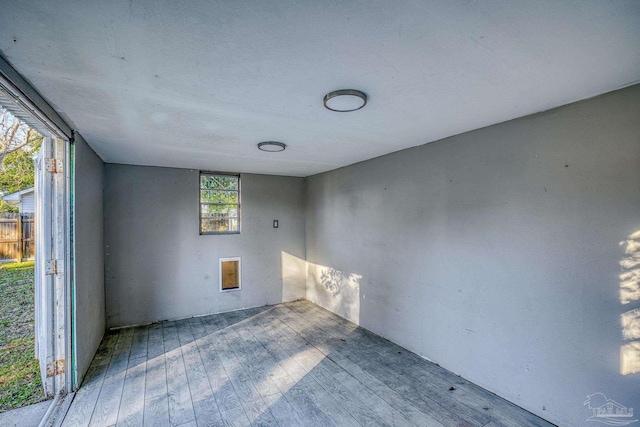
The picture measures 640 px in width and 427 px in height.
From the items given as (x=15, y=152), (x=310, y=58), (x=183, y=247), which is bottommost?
(x=183, y=247)

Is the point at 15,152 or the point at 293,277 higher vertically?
the point at 15,152

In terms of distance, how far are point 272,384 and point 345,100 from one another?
2.40 meters

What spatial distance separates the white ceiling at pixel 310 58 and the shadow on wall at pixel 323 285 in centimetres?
249

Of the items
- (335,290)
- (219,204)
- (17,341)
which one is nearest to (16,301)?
(17,341)

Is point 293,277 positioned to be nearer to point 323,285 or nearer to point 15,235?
point 323,285

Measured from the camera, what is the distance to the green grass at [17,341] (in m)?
2.37

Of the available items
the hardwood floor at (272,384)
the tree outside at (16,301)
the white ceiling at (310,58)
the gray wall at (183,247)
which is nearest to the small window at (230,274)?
the gray wall at (183,247)

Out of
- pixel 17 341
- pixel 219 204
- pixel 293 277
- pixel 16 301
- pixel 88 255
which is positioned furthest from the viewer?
pixel 293 277

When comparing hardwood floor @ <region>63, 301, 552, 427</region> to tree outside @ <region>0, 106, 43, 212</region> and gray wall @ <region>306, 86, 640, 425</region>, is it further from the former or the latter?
tree outside @ <region>0, 106, 43, 212</region>

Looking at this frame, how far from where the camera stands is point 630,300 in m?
1.75

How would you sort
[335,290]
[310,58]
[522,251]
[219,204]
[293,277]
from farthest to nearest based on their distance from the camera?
[293,277] < [219,204] < [335,290] < [522,251] < [310,58]

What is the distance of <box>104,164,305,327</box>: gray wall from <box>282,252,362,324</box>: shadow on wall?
0.02 m

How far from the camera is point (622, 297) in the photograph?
5.83ft

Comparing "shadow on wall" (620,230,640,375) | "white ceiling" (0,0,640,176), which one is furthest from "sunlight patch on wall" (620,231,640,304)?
"white ceiling" (0,0,640,176)
